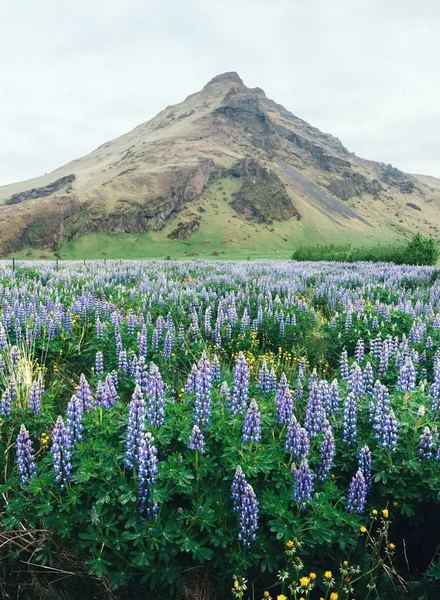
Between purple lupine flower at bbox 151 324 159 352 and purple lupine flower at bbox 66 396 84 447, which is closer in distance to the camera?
purple lupine flower at bbox 66 396 84 447

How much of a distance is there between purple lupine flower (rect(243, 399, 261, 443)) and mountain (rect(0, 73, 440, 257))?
9961 cm

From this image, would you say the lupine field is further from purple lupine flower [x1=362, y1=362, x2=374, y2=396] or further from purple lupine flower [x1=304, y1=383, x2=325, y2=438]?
purple lupine flower [x1=362, y1=362, x2=374, y2=396]

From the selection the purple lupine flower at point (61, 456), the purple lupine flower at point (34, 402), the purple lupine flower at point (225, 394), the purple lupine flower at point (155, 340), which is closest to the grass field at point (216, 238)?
the purple lupine flower at point (155, 340)

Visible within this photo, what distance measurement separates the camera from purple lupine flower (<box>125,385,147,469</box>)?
3.55m

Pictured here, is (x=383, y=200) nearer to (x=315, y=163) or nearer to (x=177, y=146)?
(x=315, y=163)

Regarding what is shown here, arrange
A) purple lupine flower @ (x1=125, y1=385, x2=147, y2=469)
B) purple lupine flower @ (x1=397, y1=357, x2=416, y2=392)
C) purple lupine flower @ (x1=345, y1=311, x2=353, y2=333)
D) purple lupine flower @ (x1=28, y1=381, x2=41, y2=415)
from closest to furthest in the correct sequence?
purple lupine flower @ (x1=125, y1=385, x2=147, y2=469) → purple lupine flower @ (x1=397, y1=357, x2=416, y2=392) → purple lupine flower @ (x1=28, y1=381, x2=41, y2=415) → purple lupine flower @ (x1=345, y1=311, x2=353, y2=333)

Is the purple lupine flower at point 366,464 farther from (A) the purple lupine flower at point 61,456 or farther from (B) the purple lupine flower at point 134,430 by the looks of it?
(A) the purple lupine flower at point 61,456

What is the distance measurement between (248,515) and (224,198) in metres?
133

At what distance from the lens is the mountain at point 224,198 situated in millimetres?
105438

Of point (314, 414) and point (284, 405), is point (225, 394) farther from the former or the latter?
point (314, 414)

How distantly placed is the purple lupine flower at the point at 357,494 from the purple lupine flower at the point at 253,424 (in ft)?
3.06

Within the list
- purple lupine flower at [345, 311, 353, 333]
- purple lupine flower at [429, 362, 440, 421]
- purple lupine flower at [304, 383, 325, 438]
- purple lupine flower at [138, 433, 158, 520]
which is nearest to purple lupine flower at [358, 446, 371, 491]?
purple lupine flower at [304, 383, 325, 438]

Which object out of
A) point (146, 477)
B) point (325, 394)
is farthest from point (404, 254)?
point (146, 477)

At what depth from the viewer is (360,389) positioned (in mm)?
5020
